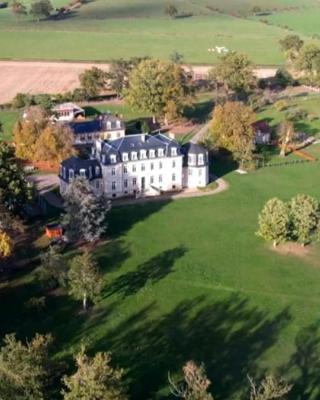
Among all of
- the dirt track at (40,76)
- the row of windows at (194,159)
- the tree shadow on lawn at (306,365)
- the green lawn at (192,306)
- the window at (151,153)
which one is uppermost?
the dirt track at (40,76)

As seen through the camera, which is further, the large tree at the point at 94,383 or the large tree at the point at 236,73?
the large tree at the point at 236,73

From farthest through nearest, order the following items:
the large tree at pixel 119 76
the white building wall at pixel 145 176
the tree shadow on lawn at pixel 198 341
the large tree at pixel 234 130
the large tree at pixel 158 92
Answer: the large tree at pixel 119 76, the large tree at pixel 158 92, the large tree at pixel 234 130, the white building wall at pixel 145 176, the tree shadow on lawn at pixel 198 341

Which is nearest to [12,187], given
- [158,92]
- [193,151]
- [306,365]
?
[193,151]

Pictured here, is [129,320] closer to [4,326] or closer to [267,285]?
[4,326]

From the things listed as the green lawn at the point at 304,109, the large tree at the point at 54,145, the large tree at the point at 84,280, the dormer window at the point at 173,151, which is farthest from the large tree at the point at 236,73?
the large tree at the point at 84,280

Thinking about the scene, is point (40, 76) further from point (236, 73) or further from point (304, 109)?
point (304, 109)

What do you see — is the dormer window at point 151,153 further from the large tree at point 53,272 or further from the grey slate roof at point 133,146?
the large tree at point 53,272

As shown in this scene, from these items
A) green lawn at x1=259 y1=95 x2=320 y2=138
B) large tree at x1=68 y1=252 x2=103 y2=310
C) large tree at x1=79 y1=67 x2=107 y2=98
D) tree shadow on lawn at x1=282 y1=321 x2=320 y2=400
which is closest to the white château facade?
large tree at x1=68 y1=252 x2=103 y2=310
